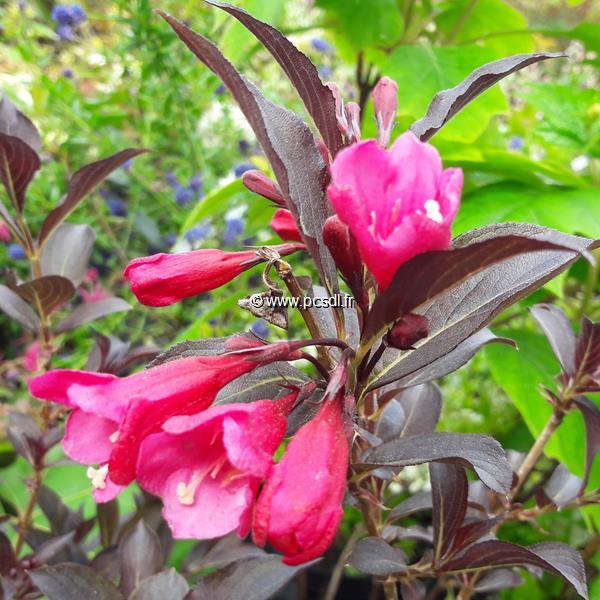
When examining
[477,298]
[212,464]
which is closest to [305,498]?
[212,464]

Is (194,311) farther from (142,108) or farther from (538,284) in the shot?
(538,284)

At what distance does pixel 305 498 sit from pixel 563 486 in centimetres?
49

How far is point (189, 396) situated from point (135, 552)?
33cm

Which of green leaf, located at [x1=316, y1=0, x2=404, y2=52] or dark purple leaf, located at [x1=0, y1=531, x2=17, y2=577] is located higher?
green leaf, located at [x1=316, y1=0, x2=404, y2=52]

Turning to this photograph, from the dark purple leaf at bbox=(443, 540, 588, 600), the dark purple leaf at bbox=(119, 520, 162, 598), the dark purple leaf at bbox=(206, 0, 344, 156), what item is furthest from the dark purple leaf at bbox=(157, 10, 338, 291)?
the dark purple leaf at bbox=(119, 520, 162, 598)

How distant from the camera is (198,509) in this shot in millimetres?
346

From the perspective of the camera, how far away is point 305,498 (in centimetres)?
31

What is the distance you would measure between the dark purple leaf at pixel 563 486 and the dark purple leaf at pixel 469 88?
1.51 ft

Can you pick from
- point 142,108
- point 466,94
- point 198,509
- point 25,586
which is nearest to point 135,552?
point 25,586

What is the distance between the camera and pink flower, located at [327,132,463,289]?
311 mm

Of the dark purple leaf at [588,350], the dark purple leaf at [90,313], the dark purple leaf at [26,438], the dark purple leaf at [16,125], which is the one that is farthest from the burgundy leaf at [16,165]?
the dark purple leaf at [588,350]

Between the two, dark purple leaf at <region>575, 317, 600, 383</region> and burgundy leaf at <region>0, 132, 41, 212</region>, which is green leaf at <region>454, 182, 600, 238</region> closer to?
dark purple leaf at <region>575, 317, 600, 383</region>

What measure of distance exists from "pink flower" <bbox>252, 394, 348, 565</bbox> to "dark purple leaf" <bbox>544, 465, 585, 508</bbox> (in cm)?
44

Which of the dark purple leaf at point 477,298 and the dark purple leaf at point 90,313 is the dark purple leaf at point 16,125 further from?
the dark purple leaf at point 477,298
